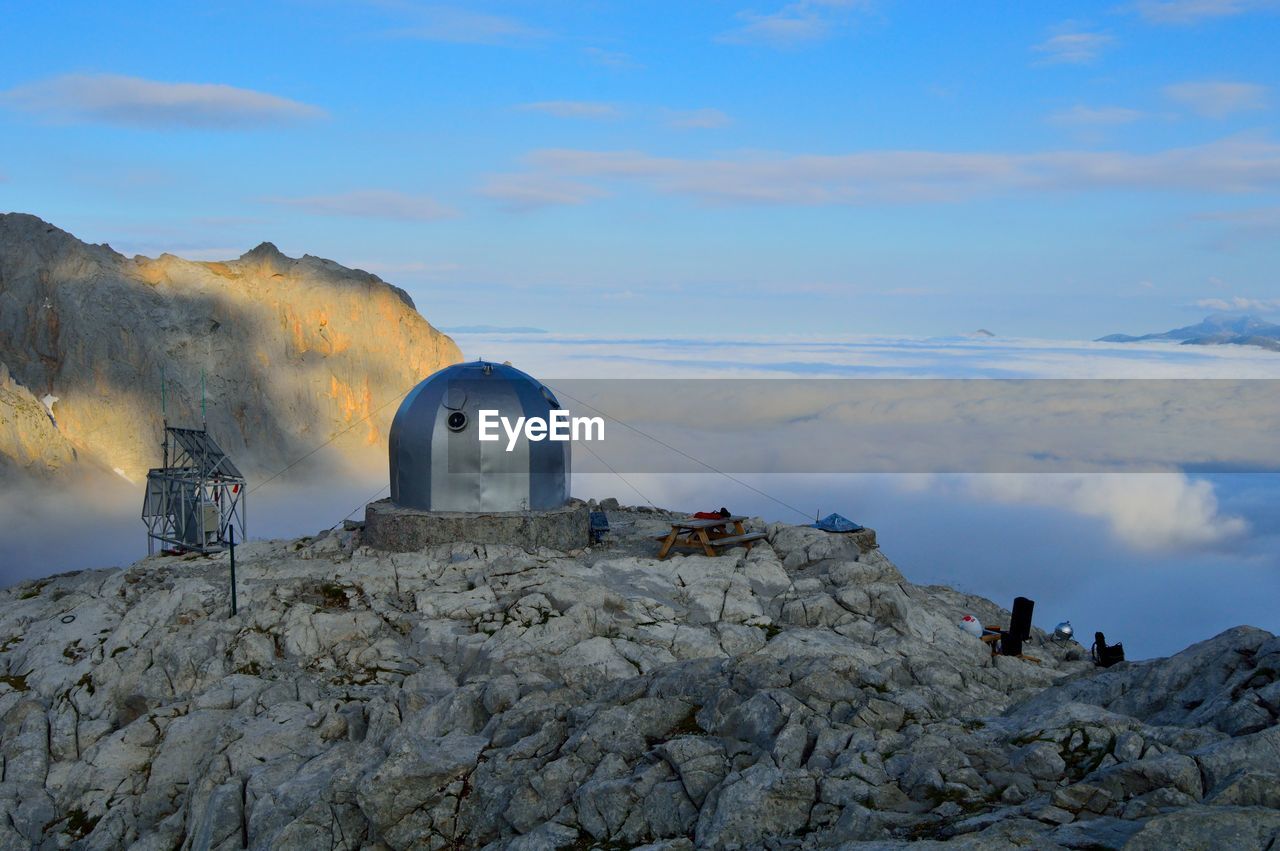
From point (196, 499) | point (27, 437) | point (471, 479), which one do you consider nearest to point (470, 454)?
point (471, 479)

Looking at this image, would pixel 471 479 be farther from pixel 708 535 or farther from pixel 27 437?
pixel 27 437

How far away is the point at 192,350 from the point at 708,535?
245ft

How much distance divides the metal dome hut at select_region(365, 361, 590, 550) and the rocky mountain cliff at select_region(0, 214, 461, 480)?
2143 inches

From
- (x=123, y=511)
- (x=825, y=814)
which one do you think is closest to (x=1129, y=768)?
(x=825, y=814)

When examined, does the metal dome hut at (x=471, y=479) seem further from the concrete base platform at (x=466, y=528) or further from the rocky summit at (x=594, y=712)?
the rocky summit at (x=594, y=712)

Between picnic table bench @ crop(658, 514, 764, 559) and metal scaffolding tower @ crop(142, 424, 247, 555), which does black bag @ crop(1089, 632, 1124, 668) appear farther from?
metal scaffolding tower @ crop(142, 424, 247, 555)

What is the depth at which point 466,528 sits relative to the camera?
123 ft

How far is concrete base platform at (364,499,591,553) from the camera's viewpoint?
37.3 metres

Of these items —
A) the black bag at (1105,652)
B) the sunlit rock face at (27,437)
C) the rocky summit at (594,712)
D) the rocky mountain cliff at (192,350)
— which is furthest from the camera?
the rocky mountain cliff at (192,350)

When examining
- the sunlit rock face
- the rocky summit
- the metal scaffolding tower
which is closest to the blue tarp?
the rocky summit

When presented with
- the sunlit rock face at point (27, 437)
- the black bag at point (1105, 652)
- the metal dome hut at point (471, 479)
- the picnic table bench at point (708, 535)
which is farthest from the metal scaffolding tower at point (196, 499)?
the sunlit rock face at point (27, 437)

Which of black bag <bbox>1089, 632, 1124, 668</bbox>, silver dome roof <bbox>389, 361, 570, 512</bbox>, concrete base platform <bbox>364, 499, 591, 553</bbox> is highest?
silver dome roof <bbox>389, 361, 570, 512</bbox>

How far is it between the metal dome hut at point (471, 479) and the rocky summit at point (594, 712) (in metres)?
0.93

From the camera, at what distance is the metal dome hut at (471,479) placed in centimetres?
3744
